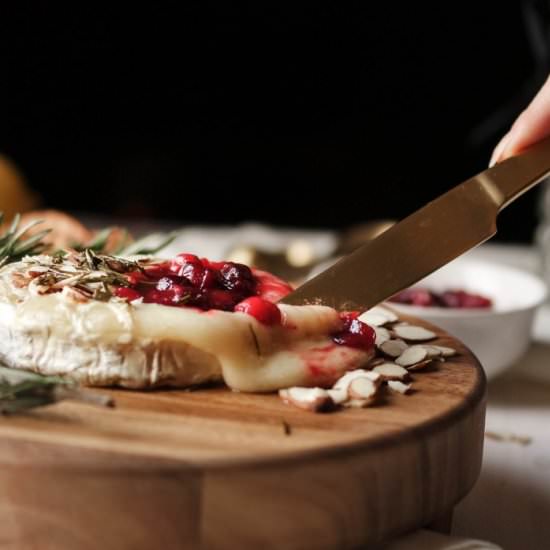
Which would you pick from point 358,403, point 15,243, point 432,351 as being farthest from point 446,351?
point 15,243

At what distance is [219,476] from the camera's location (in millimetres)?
725

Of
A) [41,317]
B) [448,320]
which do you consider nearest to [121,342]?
[41,317]

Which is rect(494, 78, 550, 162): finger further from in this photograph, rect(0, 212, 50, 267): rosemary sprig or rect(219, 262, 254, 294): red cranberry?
rect(0, 212, 50, 267): rosemary sprig

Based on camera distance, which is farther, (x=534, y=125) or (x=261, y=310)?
(x=534, y=125)

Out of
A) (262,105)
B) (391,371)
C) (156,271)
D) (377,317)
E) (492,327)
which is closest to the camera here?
(391,371)

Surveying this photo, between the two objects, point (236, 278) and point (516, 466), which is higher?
point (236, 278)

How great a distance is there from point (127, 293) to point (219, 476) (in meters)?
0.32

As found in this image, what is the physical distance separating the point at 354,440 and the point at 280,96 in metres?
3.20

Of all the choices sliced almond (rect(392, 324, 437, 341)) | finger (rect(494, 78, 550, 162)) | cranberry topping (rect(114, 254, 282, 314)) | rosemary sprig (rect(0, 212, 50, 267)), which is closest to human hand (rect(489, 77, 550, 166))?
finger (rect(494, 78, 550, 162))

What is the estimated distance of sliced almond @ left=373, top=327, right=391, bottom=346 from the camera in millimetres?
1080

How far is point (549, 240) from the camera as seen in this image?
2.18m

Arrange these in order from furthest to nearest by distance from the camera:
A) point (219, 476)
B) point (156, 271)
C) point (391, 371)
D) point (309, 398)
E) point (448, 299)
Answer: point (448, 299) < point (156, 271) < point (391, 371) < point (309, 398) < point (219, 476)

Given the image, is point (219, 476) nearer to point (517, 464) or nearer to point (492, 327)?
point (517, 464)

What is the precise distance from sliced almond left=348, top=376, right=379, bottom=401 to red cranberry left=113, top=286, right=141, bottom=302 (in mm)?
267
